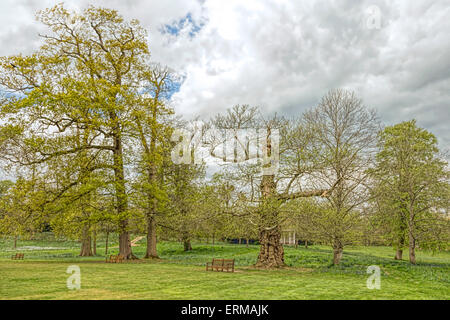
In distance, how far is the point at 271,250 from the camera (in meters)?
21.3

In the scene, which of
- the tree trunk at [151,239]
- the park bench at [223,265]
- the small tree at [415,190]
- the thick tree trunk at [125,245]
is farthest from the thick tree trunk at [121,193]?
the small tree at [415,190]

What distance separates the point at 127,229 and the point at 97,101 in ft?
31.1

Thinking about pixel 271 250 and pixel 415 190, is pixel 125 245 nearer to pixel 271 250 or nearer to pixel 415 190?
pixel 271 250

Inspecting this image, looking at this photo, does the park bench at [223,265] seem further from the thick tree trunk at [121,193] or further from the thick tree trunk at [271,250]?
the thick tree trunk at [121,193]

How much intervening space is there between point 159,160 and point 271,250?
10501 millimetres

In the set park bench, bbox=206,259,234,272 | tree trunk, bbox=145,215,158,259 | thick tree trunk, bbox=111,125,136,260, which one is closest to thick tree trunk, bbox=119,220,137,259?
thick tree trunk, bbox=111,125,136,260

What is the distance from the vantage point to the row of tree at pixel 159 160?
19.6 meters

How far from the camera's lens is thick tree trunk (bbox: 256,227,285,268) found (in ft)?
69.5

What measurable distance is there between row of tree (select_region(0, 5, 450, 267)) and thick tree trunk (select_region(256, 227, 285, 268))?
7 cm

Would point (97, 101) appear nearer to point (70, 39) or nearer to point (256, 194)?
point (70, 39)

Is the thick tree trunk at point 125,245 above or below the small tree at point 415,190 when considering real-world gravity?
below

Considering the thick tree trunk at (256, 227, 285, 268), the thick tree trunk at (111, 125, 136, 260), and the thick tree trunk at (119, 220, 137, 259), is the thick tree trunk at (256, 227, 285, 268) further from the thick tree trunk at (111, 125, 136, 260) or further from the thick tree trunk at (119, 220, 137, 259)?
the thick tree trunk at (119, 220, 137, 259)

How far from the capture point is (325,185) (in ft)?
65.7

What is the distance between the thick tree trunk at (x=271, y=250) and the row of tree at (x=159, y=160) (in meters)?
0.07
